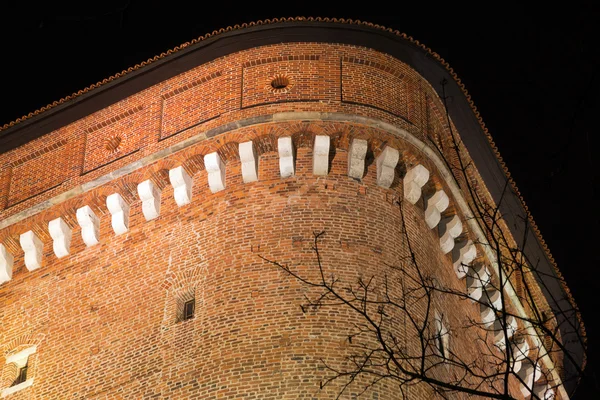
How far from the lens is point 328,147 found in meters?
20.5

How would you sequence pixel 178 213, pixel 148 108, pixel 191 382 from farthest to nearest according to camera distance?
1. pixel 148 108
2. pixel 178 213
3. pixel 191 382

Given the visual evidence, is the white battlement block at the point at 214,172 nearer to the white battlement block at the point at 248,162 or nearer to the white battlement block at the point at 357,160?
the white battlement block at the point at 248,162

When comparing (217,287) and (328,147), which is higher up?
(328,147)

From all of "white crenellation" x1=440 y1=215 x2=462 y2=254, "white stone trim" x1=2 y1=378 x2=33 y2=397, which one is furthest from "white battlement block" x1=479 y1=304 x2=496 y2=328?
"white stone trim" x1=2 y1=378 x2=33 y2=397

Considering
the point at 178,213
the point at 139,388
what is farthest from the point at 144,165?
the point at 139,388

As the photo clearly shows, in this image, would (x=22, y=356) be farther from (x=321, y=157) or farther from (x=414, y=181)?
(x=414, y=181)

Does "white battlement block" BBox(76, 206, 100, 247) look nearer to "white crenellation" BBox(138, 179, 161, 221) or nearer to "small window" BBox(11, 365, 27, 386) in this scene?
"white crenellation" BBox(138, 179, 161, 221)

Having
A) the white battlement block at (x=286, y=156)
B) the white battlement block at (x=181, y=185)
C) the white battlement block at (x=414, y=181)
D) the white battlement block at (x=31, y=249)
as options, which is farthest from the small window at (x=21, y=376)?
the white battlement block at (x=414, y=181)

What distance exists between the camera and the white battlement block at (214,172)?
20750mm

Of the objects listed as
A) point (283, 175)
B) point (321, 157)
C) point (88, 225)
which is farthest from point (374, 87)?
point (88, 225)

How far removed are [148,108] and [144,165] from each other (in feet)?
5.27

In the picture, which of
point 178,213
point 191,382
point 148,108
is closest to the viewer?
point 191,382

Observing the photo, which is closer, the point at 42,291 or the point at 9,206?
the point at 42,291

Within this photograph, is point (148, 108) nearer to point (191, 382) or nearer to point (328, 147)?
point (328, 147)
